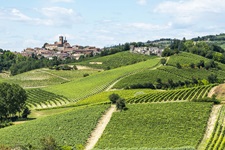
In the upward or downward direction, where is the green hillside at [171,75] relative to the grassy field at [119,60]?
downward

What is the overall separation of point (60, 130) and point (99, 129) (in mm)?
6826

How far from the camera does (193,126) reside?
50594 mm

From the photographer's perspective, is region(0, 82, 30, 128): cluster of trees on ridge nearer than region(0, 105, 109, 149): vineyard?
No

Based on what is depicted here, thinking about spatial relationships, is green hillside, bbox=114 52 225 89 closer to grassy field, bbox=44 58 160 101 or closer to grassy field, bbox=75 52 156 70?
grassy field, bbox=44 58 160 101

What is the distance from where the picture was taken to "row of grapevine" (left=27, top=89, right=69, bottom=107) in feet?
301

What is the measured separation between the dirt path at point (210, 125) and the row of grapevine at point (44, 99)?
47764 millimetres

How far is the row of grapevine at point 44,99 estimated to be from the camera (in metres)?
91.7

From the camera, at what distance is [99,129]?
180 ft

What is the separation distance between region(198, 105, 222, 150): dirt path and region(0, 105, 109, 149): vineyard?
58.1ft

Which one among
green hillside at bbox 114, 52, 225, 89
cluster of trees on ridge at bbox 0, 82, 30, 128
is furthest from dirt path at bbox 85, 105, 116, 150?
green hillside at bbox 114, 52, 225, 89

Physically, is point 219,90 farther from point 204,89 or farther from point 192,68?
point 192,68

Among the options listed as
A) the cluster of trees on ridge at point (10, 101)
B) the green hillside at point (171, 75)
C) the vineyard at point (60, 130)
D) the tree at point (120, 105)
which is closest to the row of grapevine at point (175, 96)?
the tree at point (120, 105)

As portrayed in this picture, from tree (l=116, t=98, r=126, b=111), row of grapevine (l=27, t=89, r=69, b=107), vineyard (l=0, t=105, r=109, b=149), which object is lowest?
row of grapevine (l=27, t=89, r=69, b=107)

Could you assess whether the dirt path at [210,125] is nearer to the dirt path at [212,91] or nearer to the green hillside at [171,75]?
the dirt path at [212,91]
